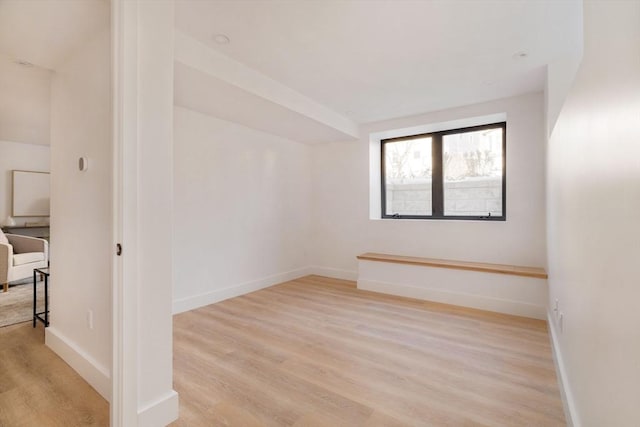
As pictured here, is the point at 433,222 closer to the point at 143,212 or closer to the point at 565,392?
the point at 565,392

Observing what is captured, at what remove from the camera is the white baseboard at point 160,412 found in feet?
4.69

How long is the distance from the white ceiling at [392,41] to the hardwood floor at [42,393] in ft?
8.21

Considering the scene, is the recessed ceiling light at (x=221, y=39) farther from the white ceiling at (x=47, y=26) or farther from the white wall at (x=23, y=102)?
the white wall at (x=23, y=102)

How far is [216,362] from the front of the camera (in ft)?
7.02

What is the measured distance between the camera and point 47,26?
184 cm

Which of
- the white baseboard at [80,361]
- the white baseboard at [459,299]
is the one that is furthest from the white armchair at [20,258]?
the white baseboard at [459,299]

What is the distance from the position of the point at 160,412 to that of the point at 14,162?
253 inches

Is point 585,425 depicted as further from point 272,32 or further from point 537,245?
point 272,32

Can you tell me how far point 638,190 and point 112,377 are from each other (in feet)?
6.72

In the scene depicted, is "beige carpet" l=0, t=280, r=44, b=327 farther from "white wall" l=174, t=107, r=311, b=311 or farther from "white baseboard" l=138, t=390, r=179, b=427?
"white baseboard" l=138, t=390, r=179, b=427

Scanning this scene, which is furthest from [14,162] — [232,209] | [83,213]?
Result: [83,213]

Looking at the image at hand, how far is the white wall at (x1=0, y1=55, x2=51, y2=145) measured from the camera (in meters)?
2.83

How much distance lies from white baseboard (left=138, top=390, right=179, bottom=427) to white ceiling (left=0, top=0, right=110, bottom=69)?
2.17 metres

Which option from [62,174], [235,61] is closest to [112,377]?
[62,174]
